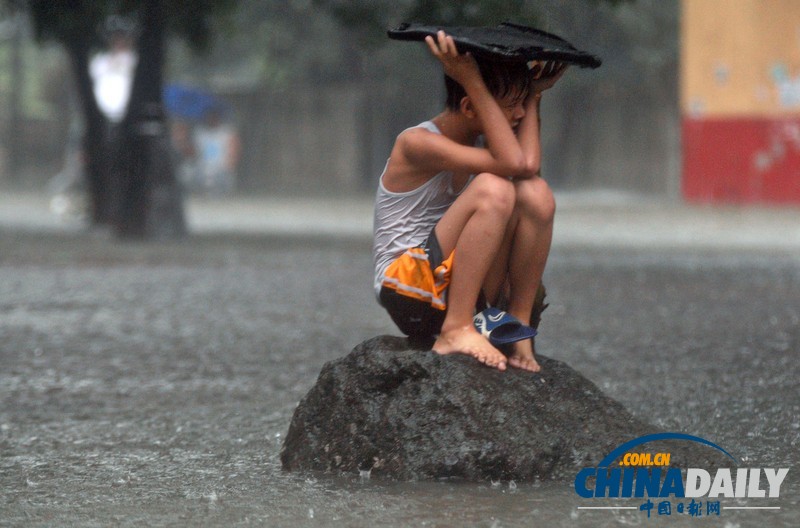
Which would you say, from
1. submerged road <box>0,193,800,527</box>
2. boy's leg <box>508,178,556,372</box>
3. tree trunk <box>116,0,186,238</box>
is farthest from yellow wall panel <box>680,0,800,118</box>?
boy's leg <box>508,178,556,372</box>

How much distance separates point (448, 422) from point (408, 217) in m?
0.86

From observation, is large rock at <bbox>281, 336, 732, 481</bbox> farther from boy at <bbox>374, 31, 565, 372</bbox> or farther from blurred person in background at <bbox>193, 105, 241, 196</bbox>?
blurred person in background at <bbox>193, 105, 241, 196</bbox>

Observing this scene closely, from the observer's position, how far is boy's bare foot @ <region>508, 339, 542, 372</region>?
15.7 feet

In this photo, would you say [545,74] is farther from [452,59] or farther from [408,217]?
[408,217]

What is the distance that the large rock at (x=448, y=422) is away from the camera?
4418 mm

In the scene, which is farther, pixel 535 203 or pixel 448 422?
pixel 535 203

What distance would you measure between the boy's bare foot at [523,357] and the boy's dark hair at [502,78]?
81cm

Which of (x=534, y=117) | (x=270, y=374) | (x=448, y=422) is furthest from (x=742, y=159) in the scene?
(x=448, y=422)

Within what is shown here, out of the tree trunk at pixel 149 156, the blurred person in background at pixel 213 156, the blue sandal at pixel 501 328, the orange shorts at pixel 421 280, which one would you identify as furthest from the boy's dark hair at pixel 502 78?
the blurred person in background at pixel 213 156

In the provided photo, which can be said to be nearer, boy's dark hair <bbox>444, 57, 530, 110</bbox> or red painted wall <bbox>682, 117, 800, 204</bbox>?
boy's dark hair <bbox>444, 57, 530, 110</bbox>

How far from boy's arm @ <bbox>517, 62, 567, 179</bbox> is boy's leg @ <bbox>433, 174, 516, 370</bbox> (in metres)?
0.11

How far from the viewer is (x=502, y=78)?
15.7 ft
